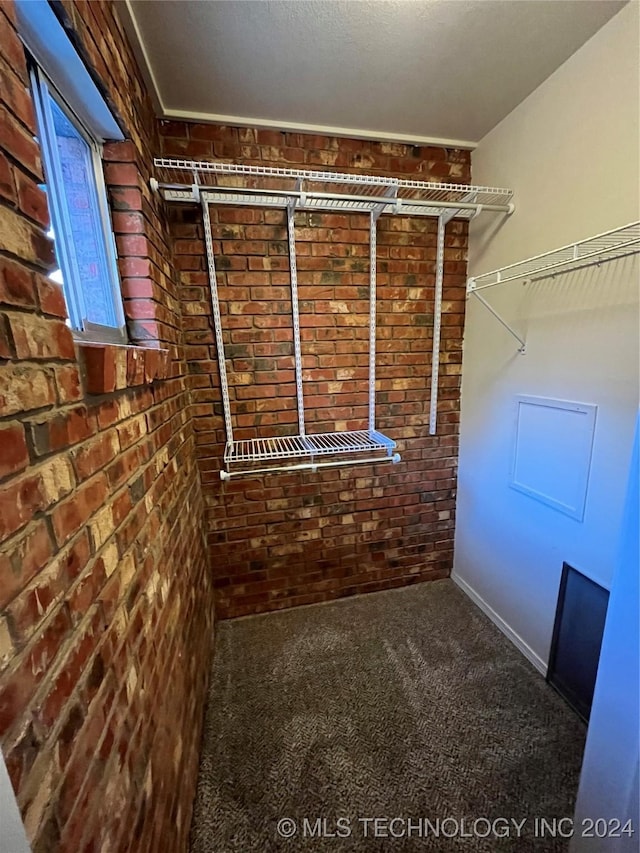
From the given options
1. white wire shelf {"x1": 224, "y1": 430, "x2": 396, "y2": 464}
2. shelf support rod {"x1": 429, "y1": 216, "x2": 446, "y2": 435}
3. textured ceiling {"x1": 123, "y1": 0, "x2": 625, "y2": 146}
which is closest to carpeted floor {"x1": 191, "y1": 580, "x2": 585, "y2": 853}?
white wire shelf {"x1": 224, "y1": 430, "x2": 396, "y2": 464}

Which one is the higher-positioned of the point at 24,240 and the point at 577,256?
the point at 577,256

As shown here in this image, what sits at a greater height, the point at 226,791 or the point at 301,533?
the point at 301,533

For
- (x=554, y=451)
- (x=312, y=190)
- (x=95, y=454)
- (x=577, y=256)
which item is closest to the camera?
(x=95, y=454)

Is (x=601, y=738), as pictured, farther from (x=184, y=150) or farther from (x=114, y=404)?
(x=184, y=150)

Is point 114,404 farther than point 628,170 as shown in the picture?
No

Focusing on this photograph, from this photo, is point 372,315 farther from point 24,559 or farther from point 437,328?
point 24,559

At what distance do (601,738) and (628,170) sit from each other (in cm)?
176

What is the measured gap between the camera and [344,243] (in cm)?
187

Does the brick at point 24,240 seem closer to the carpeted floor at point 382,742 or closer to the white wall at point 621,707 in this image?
the white wall at point 621,707

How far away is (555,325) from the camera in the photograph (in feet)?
4.93

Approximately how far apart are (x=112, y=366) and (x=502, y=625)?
231 centimetres

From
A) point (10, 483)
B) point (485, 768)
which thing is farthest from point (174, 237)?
point (485, 768)

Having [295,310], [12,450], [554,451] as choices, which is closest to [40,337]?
[12,450]

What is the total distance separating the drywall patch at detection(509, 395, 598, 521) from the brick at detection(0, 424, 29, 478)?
5.78ft
